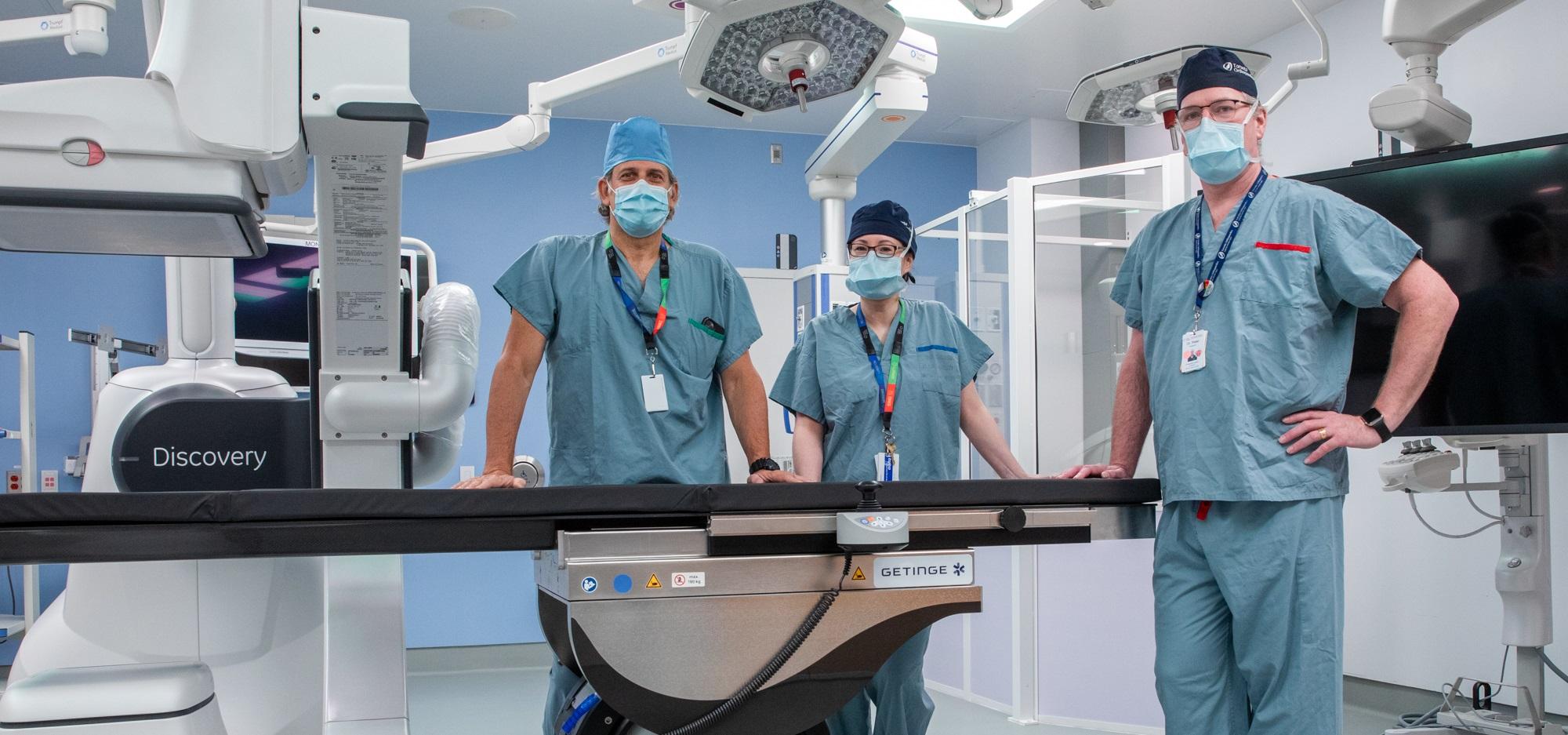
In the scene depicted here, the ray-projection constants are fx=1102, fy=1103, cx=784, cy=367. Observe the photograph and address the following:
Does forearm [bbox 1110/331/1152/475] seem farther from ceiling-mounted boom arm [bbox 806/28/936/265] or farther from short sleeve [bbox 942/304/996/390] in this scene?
ceiling-mounted boom arm [bbox 806/28/936/265]

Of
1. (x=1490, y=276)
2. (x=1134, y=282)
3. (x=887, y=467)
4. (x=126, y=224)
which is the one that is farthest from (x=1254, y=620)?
(x=1490, y=276)

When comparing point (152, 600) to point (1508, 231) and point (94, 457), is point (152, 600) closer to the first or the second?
point (94, 457)

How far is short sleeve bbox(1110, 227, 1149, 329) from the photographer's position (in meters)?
2.26

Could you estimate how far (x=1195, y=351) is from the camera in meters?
2.01

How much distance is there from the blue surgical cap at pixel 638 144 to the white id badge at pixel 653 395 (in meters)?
0.49

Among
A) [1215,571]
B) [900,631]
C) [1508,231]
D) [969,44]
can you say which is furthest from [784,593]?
[969,44]

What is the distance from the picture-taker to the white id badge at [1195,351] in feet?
6.54

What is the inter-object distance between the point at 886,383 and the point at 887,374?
2 centimetres

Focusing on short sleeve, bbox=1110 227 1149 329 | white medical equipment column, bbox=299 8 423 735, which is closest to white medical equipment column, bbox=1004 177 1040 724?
short sleeve, bbox=1110 227 1149 329

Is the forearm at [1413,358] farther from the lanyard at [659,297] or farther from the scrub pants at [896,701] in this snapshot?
the lanyard at [659,297]

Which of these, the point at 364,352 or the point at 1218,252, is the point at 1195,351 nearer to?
the point at 1218,252

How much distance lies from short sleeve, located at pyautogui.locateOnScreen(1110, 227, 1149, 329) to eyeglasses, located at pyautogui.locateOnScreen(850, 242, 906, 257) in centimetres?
64

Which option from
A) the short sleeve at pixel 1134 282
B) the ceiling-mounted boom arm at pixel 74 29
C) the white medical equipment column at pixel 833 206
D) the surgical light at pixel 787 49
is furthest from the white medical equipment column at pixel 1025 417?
the ceiling-mounted boom arm at pixel 74 29

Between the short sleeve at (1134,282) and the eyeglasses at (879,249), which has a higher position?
the eyeglasses at (879,249)
